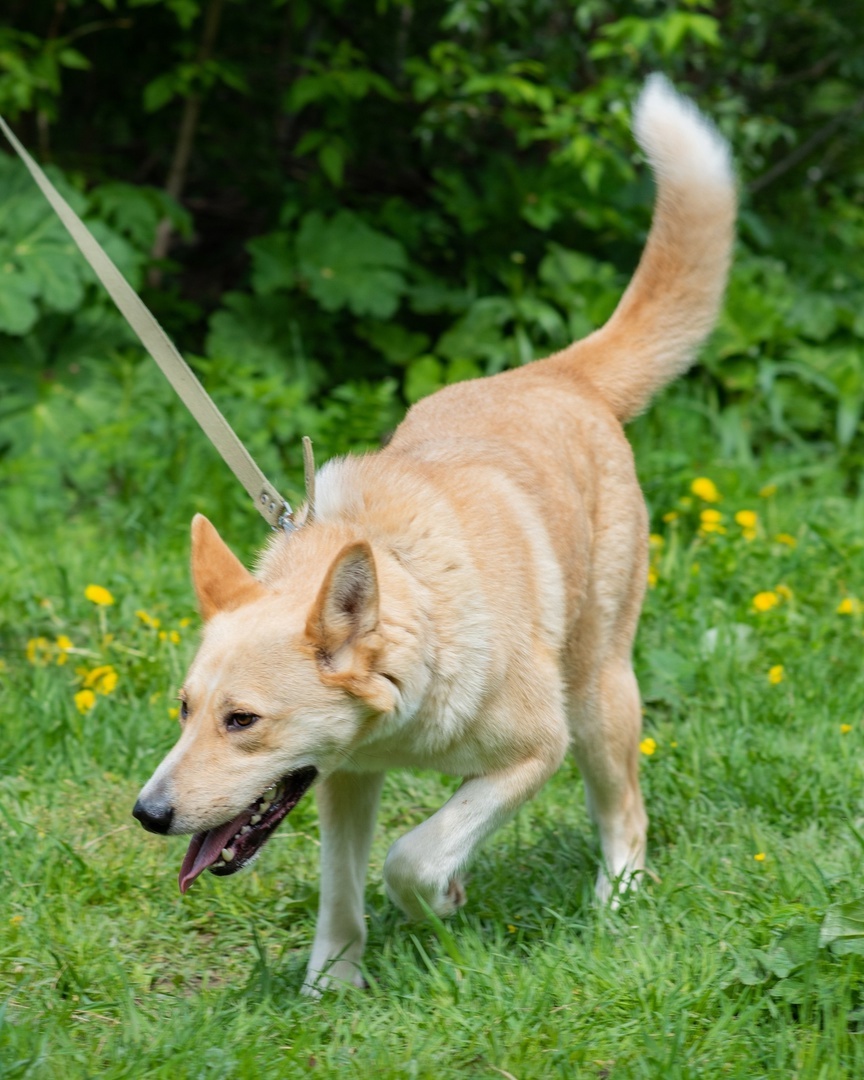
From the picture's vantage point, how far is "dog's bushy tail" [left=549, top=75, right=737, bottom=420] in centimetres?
410

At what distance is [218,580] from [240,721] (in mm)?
397

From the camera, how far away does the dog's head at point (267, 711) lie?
107 inches

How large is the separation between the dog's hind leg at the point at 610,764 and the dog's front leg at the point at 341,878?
2.22 ft

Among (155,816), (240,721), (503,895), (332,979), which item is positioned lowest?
(503,895)

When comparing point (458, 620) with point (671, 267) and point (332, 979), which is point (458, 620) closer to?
point (332, 979)

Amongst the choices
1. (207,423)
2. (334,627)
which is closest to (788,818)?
(334,627)

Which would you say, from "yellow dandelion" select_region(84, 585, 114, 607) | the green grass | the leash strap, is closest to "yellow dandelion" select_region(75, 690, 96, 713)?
the green grass

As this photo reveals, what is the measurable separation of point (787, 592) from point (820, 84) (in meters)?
4.74

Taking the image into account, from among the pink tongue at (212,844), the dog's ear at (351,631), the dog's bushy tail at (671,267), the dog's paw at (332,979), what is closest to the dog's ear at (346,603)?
the dog's ear at (351,631)

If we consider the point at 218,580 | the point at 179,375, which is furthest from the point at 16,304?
the point at 218,580

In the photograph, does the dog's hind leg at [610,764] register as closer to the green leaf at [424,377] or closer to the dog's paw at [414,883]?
the dog's paw at [414,883]

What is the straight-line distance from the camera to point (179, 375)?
3393 mm

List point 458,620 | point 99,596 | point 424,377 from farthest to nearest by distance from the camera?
point 424,377
point 99,596
point 458,620

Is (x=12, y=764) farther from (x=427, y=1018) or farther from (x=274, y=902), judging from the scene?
(x=427, y=1018)
